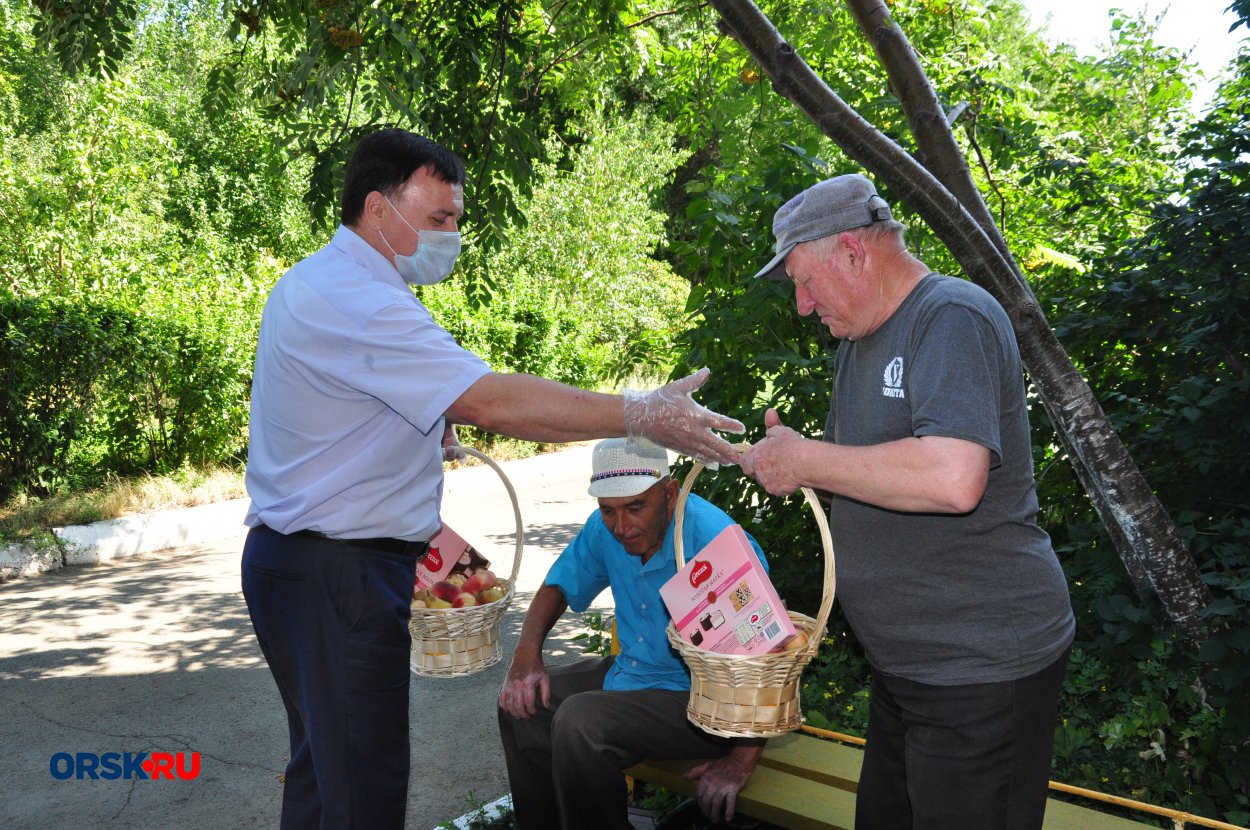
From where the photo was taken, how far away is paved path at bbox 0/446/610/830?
13.5ft

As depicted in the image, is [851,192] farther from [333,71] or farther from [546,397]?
[333,71]

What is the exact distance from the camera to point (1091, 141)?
7.77 meters

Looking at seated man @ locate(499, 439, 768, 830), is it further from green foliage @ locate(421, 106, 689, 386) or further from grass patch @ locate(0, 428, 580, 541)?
green foliage @ locate(421, 106, 689, 386)

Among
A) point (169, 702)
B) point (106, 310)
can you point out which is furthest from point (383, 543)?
point (106, 310)

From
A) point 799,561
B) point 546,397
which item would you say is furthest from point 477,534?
point 546,397

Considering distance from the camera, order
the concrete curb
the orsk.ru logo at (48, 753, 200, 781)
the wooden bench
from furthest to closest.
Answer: the concrete curb, the orsk.ru logo at (48, 753, 200, 781), the wooden bench

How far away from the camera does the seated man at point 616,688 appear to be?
9.92 ft

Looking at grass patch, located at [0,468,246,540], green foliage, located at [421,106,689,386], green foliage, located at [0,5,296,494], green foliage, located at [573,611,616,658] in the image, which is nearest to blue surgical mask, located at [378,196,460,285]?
green foliage, located at [573,611,616,658]

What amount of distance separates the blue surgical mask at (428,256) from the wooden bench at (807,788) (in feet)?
5.56

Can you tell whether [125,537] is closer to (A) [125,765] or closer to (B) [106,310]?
(B) [106,310]

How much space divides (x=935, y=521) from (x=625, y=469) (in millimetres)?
1405

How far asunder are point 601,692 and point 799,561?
2.19 metres

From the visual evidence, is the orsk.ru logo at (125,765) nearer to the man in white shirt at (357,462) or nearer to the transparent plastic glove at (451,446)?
the transparent plastic glove at (451,446)

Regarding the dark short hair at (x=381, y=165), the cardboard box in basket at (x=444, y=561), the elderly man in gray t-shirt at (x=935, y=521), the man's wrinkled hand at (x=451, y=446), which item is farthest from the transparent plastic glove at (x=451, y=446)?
the elderly man in gray t-shirt at (x=935, y=521)
